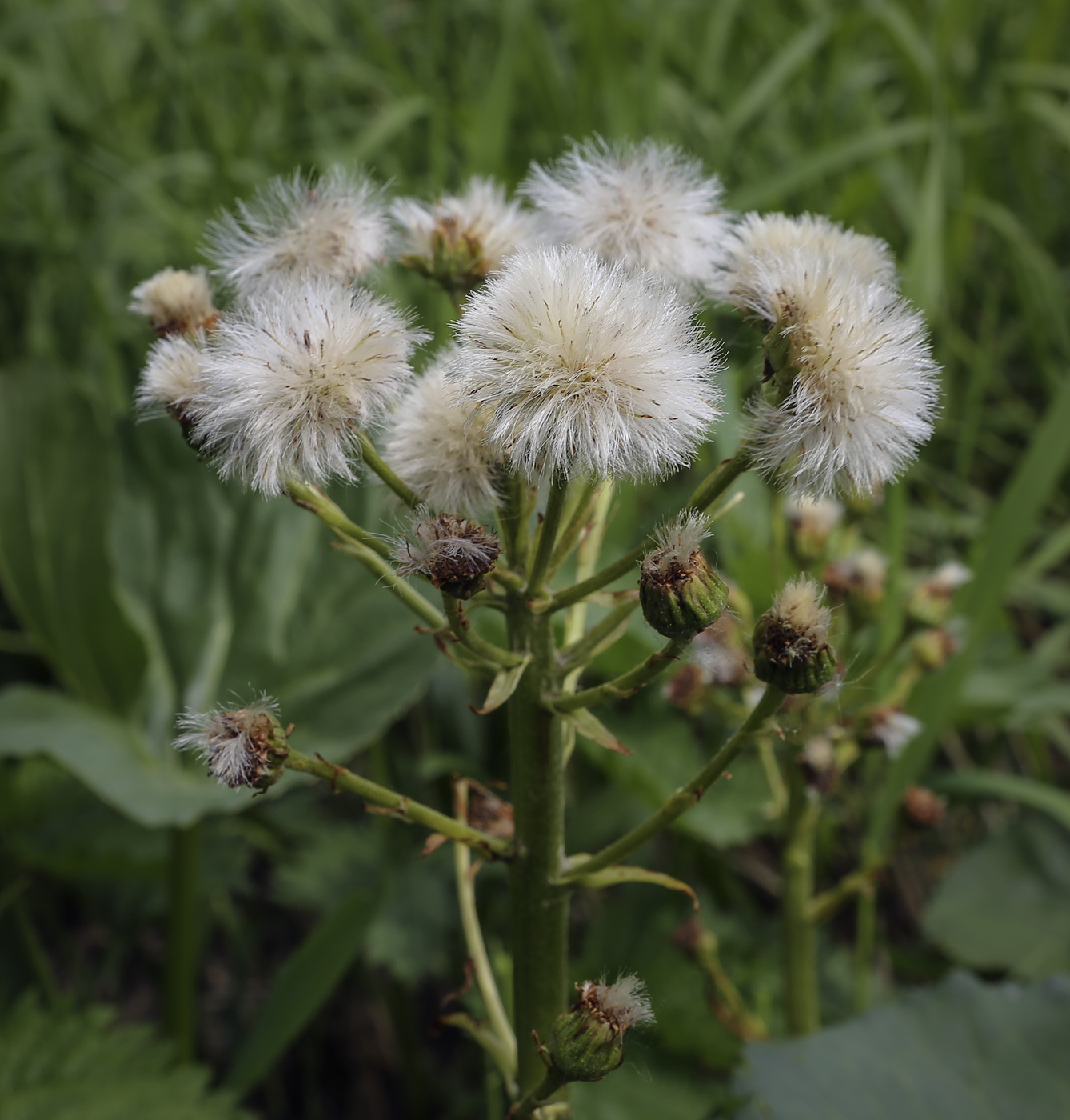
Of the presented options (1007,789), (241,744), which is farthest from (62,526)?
(1007,789)

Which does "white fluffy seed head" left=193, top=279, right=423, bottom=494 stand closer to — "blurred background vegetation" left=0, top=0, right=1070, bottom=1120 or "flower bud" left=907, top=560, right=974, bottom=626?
"blurred background vegetation" left=0, top=0, right=1070, bottom=1120

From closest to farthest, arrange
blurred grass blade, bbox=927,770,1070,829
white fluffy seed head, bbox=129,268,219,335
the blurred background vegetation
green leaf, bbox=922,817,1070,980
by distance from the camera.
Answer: white fluffy seed head, bbox=129,268,219,335, the blurred background vegetation, blurred grass blade, bbox=927,770,1070,829, green leaf, bbox=922,817,1070,980

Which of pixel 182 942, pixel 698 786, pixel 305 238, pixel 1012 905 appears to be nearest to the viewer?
pixel 698 786

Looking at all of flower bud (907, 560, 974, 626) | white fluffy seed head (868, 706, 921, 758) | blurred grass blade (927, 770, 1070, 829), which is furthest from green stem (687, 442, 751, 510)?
blurred grass blade (927, 770, 1070, 829)

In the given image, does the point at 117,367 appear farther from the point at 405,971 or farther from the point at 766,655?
the point at 766,655

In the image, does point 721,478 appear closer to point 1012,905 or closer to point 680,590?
point 680,590

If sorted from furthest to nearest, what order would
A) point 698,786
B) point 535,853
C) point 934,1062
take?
point 934,1062, point 535,853, point 698,786
